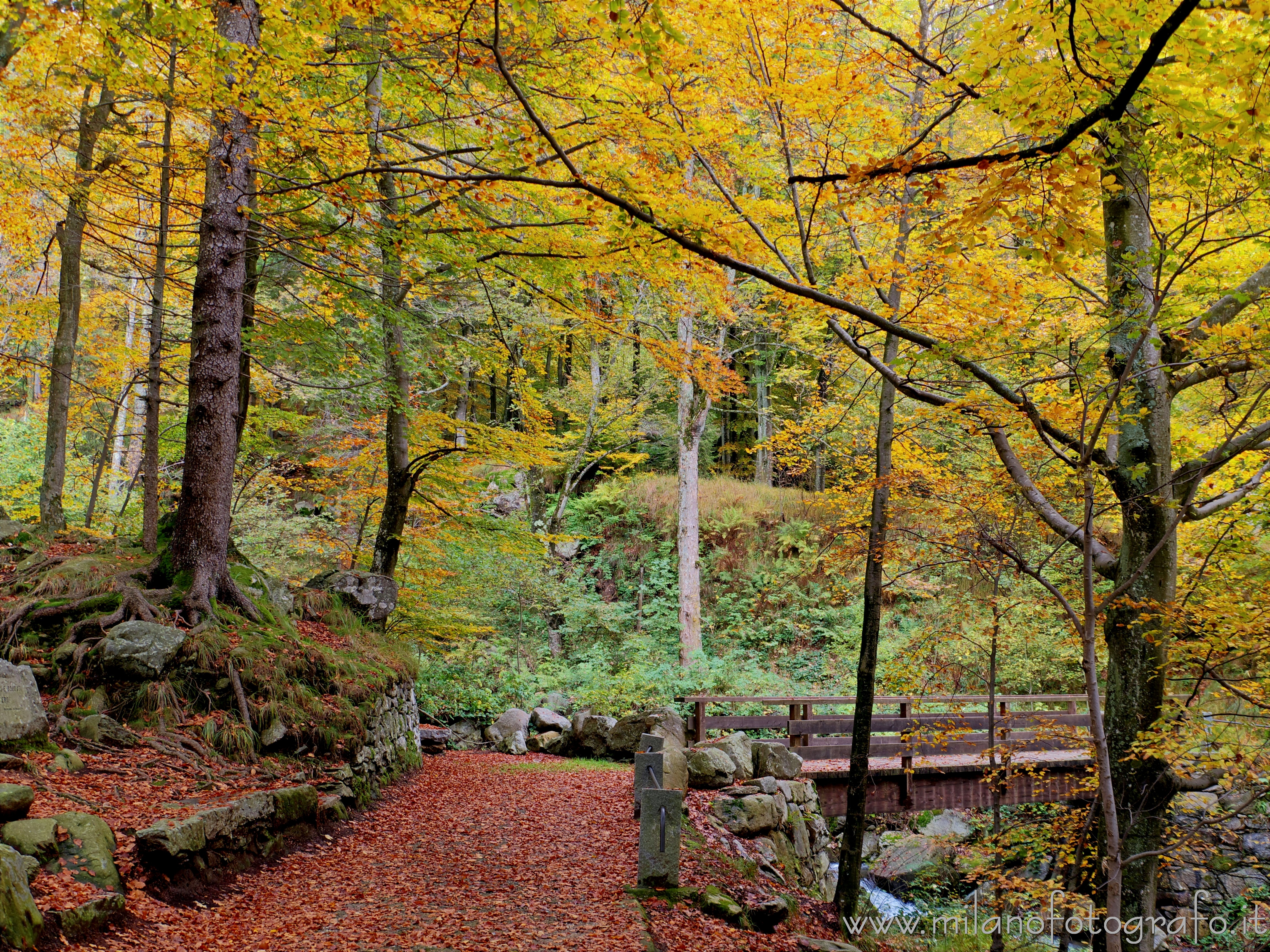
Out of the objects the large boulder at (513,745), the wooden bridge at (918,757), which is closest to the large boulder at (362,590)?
the large boulder at (513,745)

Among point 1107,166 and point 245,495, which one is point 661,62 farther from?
point 245,495

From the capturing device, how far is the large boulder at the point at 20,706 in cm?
429

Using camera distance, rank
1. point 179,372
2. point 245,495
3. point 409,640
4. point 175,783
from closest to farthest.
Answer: point 175,783
point 409,640
point 179,372
point 245,495

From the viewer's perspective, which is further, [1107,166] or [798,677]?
[798,677]

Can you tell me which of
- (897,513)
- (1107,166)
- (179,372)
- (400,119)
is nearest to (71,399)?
(179,372)

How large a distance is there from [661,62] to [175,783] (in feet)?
17.4

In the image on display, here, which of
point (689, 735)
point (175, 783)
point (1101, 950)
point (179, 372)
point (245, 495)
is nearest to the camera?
point (175, 783)

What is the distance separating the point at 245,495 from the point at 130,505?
3.00 meters

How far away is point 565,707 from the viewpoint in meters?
14.6

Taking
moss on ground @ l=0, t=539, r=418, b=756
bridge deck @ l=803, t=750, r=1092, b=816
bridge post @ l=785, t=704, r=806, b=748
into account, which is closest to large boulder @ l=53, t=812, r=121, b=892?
moss on ground @ l=0, t=539, r=418, b=756

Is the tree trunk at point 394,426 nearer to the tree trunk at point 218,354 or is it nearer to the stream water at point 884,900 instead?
the tree trunk at point 218,354

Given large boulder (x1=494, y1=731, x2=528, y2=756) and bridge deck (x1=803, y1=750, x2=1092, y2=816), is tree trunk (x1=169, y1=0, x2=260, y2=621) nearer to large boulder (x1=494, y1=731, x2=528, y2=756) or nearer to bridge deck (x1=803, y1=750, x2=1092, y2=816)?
large boulder (x1=494, y1=731, x2=528, y2=756)

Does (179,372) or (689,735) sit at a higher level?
(179,372)

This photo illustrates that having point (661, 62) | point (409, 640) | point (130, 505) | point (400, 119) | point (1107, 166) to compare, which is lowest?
point (409, 640)
